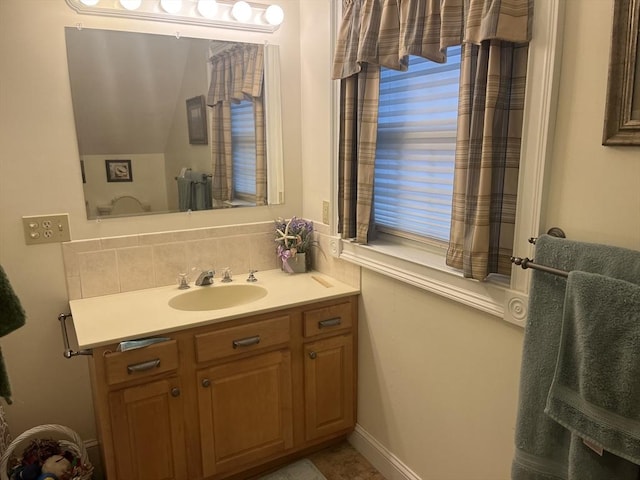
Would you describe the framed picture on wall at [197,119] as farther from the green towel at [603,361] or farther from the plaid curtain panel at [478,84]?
the green towel at [603,361]

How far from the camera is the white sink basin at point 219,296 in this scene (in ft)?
7.14

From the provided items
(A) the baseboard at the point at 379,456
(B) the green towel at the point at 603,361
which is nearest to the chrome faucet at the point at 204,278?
(A) the baseboard at the point at 379,456

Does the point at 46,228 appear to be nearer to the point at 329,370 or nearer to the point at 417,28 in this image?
the point at 329,370

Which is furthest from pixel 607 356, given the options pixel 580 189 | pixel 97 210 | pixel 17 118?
pixel 17 118

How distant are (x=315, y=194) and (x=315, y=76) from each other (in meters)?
0.59

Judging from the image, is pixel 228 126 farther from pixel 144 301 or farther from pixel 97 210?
pixel 144 301

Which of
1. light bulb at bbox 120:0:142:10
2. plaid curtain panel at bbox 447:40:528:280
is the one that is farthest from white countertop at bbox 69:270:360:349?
light bulb at bbox 120:0:142:10

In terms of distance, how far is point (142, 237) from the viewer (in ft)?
7.13

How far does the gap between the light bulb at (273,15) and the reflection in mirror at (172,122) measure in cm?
13

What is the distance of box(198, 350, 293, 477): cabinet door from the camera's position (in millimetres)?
1910

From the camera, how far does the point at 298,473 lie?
219 centimetres

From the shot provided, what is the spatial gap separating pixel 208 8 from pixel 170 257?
3.81ft

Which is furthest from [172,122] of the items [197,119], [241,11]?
[241,11]

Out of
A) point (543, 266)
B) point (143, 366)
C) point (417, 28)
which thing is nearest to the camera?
point (543, 266)
